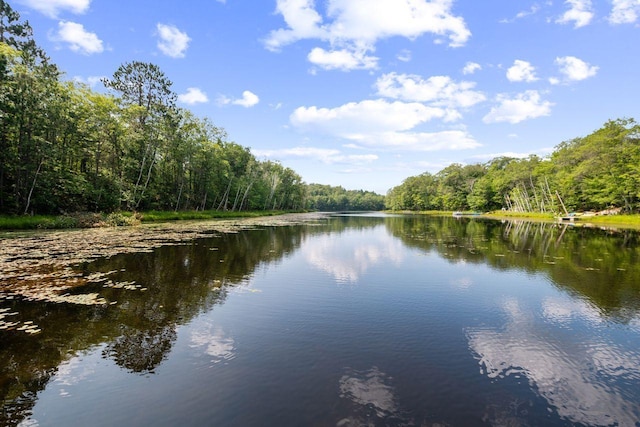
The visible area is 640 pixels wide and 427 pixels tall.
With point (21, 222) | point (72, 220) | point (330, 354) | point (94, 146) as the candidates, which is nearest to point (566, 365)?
point (330, 354)

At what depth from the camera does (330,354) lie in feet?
21.9

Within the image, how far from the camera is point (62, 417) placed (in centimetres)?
462

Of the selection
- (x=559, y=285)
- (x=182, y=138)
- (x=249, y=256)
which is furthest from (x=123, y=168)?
(x=559, y=285)

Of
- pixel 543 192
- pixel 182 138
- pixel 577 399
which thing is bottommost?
pixel 577 399

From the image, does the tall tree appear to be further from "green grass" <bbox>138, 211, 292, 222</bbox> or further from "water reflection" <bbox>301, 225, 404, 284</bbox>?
"water reflection" <bbox>301, 225, 404, 284</bbox>

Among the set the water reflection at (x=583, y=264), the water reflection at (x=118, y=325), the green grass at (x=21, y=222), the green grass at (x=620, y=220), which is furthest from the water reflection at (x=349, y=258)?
the green grass at (x=620, y=220)

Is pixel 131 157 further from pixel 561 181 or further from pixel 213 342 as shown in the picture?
pixel 561 181

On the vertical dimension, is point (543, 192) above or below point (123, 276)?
above

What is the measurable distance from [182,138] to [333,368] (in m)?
51.5

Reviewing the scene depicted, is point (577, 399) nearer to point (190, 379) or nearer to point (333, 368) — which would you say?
point (333, 368)

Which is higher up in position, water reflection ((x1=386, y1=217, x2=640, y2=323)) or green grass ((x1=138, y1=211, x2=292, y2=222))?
green grass ((x1=138, y1=211, x2=292, y2=222))

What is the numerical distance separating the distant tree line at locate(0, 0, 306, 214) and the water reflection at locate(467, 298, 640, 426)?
3665 centimetres

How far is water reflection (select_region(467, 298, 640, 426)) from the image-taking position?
16.6ft

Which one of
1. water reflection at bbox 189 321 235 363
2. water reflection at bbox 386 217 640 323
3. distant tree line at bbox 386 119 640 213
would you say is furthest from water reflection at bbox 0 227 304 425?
distant tree line at bbox 386 119 640 213
